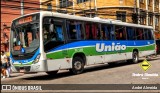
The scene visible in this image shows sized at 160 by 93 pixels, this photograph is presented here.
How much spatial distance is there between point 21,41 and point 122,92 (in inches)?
247

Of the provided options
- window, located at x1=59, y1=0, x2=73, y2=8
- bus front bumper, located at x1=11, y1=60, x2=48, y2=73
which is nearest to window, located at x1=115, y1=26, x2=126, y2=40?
bus front bumper, located at x1=11, y1=60, x2=48, y2=73

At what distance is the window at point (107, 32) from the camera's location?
18188mm

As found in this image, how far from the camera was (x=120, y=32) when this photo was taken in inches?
800

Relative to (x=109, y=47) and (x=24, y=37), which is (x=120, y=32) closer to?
(x=109, y=47)

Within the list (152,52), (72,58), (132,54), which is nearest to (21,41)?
(72,58)

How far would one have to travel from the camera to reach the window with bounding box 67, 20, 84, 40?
15352 millimetres

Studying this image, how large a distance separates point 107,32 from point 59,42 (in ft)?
16.4

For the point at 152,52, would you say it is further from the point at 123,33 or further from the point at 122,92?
the point at 122,92

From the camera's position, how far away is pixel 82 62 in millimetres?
16141

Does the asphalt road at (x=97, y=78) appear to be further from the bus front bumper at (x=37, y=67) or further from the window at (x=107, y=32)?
the window at (x=107, y=32)

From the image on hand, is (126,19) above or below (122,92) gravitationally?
above

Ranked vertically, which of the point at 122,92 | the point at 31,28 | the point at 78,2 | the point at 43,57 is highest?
the point at 78,2

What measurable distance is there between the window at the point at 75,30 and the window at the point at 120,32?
424 centimetres

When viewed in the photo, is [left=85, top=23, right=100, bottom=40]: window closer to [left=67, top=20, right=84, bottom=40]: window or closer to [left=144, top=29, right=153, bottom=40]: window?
[left=67, top=20, right=84, bottom=40]: window
